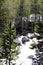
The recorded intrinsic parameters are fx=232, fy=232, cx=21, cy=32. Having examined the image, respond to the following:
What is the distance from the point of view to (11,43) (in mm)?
33312

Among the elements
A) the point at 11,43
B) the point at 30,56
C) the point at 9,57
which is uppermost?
the point at 11,43

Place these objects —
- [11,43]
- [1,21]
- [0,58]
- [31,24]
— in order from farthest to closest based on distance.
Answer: [31,24], [1,21], [0,58], [11,43]

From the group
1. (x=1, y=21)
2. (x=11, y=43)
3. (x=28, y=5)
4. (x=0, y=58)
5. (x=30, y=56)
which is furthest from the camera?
(x=28, y=5)

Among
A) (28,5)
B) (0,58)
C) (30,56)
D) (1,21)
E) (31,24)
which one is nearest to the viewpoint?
(0,58)

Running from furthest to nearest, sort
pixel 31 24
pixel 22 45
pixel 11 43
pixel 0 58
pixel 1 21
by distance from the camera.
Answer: pixel 31 24 < pixel 1 21 < pixel 22 45 < pixel 0 58 < pixel 11 43

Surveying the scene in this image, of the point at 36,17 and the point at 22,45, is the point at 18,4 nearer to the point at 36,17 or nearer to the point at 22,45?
the point at 36,17

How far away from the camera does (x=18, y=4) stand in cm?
6431

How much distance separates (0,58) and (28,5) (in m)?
31.8

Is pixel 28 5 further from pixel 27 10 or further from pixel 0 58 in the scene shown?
pixel 0 58

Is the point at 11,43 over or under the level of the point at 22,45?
over

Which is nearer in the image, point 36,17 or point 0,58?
point 0,58

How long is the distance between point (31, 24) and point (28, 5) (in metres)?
8.59

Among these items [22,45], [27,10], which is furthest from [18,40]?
[27,10]

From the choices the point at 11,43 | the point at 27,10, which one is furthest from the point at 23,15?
the point at 11,43
